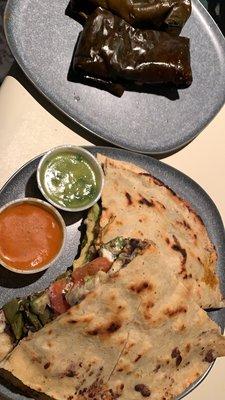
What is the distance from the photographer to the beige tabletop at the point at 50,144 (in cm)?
308

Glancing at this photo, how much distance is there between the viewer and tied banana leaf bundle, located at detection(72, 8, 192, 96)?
324 cm

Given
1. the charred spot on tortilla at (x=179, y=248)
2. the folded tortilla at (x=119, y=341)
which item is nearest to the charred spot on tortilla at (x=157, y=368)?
the folded tortilla at (x=119, y=341)

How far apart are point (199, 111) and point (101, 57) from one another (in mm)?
603

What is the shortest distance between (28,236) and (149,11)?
1394mm

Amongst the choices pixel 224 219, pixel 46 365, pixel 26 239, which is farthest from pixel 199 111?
pixel 46 365

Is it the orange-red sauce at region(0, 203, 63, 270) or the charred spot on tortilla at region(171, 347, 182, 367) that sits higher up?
the orange-red sauce at region(0, 203, 63, 270)

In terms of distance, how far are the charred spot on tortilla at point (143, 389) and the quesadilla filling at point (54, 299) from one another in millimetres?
486

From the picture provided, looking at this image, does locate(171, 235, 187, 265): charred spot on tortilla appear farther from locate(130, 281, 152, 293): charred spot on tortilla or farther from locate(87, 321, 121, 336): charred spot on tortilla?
locate(87, 321, 121, 336): charred spot on tortilla

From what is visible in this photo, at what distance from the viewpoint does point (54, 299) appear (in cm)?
284

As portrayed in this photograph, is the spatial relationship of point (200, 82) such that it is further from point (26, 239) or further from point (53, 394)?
point (53, 394)

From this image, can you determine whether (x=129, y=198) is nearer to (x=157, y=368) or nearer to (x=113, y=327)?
(x=113, y=327)

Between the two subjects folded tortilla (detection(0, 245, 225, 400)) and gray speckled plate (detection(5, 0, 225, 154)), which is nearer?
folded tortilla (detection(0, 245, 225, 400))

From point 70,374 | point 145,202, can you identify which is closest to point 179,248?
point 145,202

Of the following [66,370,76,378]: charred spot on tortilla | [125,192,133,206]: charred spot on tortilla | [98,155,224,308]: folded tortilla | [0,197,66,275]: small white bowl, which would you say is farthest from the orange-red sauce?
[66,370,76,378]: charred spot on tortilla
